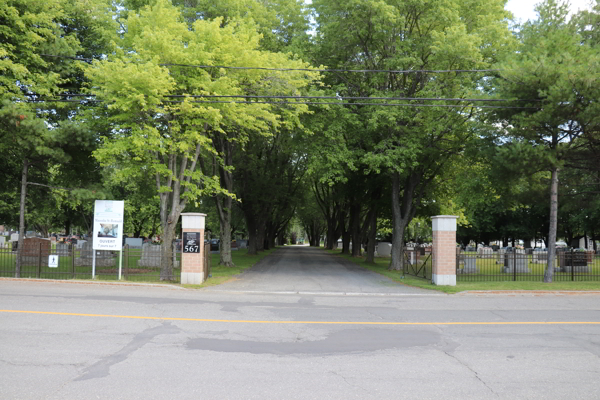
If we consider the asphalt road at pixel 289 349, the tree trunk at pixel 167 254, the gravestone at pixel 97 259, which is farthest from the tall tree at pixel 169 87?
the gravestone at pixel 97 259

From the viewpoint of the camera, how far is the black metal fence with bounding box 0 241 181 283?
1775cm

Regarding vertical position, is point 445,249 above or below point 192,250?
above

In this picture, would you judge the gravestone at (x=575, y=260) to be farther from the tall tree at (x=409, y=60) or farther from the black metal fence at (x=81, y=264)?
the black metal fence at (x=81, y=264)

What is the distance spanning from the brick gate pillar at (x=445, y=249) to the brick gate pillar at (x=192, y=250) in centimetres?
886

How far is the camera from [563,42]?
671 inches

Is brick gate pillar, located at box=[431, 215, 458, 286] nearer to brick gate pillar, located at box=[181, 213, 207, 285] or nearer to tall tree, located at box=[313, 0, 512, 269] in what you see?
tall tree, located at box=[313, 0, 512, 269]

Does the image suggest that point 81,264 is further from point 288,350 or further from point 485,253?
point 288,350

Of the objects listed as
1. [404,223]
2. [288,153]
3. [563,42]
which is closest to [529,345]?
[563,42]

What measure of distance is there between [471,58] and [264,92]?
957cm

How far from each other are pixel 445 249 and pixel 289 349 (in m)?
11.5

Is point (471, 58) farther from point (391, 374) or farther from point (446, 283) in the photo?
point (391, 374)

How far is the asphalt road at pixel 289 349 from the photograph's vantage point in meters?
5.35

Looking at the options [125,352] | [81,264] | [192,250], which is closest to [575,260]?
[192,250]

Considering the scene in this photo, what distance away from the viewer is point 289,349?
7.20 m
